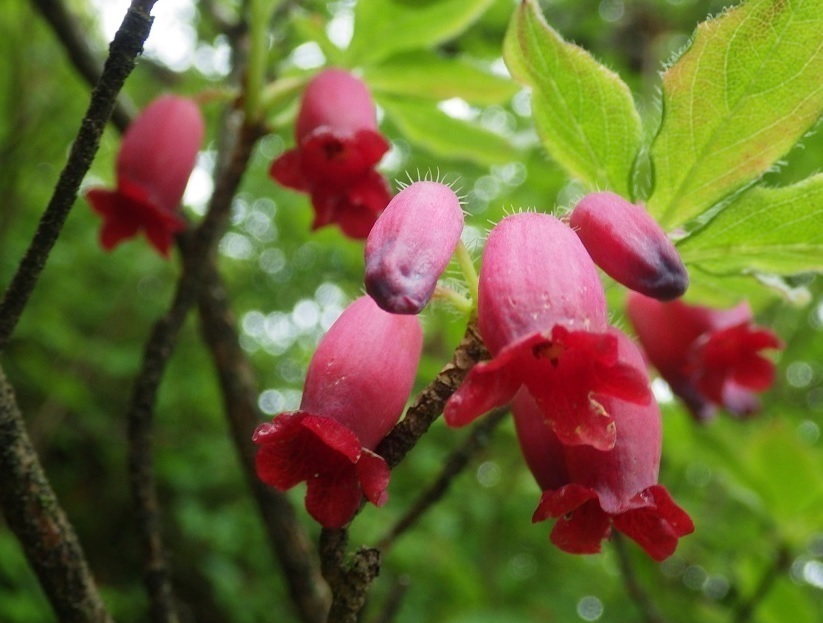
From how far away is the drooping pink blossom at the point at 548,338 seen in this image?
2.28 feet

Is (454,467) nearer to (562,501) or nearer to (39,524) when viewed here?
(562,501)

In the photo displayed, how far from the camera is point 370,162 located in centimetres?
123

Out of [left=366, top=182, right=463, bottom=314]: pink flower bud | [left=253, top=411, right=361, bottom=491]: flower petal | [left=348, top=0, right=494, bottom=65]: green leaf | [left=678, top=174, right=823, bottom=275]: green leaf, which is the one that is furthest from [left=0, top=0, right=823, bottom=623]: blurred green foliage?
[left=366, top=182, right=463, bottom=314]: pink flower bud

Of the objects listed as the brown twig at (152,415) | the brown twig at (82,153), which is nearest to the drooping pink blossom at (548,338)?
the brown twig at (82,153)

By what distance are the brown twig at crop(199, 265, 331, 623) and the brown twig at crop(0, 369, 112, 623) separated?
A: 495 millimetres

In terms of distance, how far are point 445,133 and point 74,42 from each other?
74 cm

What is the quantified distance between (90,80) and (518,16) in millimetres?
1009

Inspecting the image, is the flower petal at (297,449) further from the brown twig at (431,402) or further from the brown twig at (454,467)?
the brown twig at (454,467)

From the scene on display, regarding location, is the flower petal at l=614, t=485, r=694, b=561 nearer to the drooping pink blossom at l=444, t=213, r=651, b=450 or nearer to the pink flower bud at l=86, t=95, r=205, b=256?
the drooping pink blossom at l=444, t=213, r=651, b=450

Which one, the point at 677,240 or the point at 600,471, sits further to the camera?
the point at 677,240

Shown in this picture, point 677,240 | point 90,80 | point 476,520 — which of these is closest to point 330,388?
point 677,240

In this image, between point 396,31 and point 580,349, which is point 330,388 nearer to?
point 580,349

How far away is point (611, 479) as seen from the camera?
812mm

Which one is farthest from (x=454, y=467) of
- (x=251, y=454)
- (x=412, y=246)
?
(x=412, y=246)
